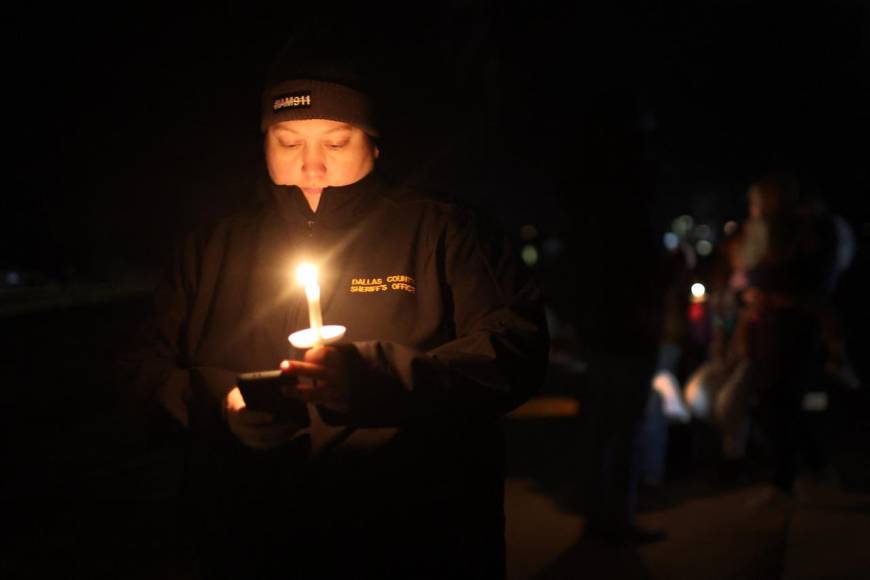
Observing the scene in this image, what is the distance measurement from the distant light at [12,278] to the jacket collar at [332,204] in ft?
83.3

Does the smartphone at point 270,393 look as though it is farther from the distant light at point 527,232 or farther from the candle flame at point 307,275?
the distant light at point 527,232

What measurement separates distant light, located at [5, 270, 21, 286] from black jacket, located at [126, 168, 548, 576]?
2532cm

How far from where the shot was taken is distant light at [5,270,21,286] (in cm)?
2486

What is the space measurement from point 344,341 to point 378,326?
101 mm

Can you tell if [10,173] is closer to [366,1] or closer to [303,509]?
[366,1]

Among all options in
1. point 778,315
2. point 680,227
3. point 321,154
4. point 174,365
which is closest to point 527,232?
point 680,227

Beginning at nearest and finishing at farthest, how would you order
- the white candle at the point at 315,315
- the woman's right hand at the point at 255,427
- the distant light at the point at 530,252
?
the white candle at the point at 315,315 < the woman's right hand at the point at 255,427 < the distant light at the point at 530,252

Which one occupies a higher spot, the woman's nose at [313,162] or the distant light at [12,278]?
the distant light at [12,278]

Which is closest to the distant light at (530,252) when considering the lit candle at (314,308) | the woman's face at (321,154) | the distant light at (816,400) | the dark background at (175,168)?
the dark background at (175,168)

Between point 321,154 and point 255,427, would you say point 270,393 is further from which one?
point 321,154

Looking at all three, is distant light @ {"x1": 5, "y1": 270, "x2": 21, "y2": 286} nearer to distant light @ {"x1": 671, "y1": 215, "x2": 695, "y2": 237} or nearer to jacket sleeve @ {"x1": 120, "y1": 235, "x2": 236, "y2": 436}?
distant light @ {"x1": 671, "y1": 215, "x2": 695, "y2": 237}

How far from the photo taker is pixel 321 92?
6.96 ft

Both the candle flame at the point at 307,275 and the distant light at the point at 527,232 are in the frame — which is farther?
the distant light at the point at 527,232

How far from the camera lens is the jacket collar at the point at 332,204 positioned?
2.12 metres
